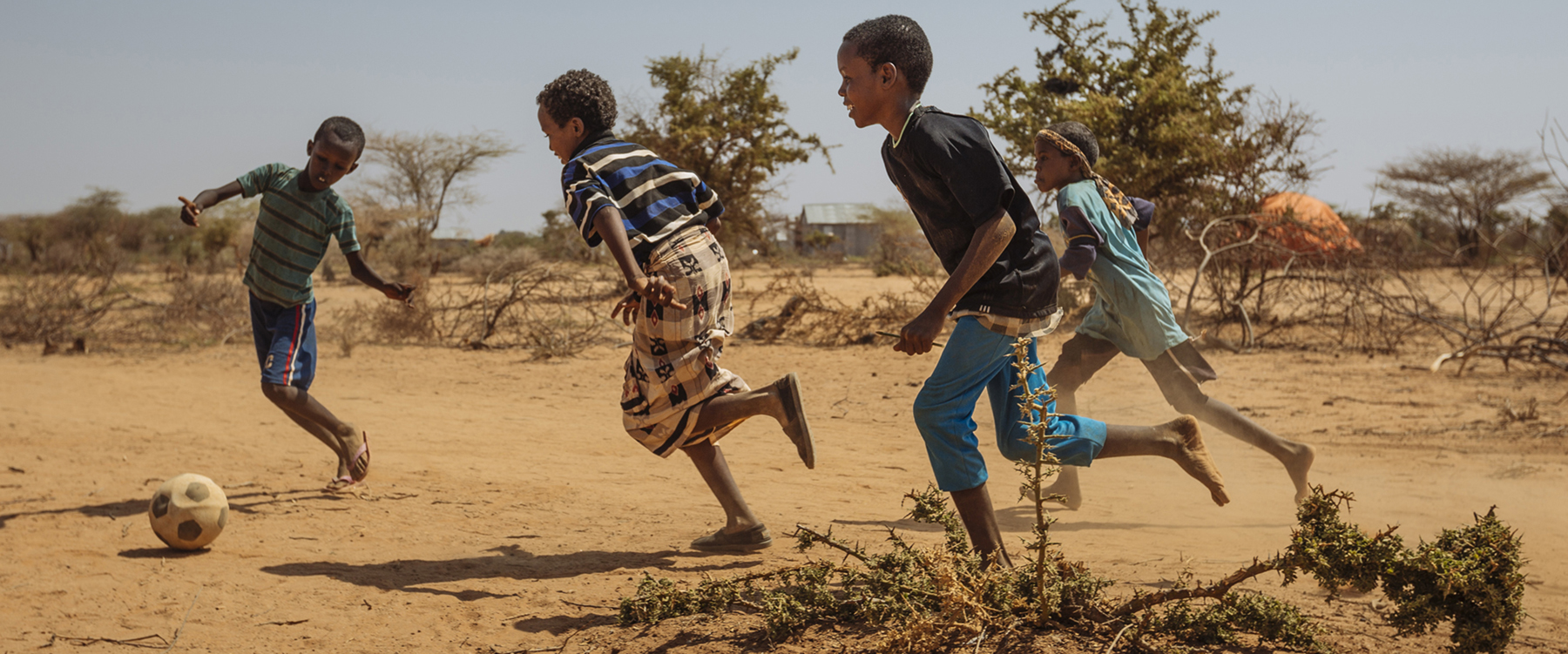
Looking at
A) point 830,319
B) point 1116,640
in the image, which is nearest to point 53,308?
point 830,319

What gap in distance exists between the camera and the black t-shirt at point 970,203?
2.71 meters

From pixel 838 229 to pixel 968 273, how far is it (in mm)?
48793

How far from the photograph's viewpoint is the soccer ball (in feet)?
12.6

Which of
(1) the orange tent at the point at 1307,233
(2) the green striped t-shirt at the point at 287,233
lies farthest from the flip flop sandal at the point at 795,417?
(1) the orange tent at the point at 1307,233

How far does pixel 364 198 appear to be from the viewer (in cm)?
2877

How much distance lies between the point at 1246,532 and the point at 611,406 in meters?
5.12

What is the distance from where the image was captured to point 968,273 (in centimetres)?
271

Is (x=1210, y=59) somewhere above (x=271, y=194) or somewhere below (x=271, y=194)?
above

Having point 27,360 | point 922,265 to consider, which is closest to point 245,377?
point 27,360

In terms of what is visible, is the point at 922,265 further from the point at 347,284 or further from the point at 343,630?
the point at 347,284

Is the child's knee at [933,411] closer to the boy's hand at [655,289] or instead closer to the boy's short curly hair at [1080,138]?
the boy's hand at [655,289]

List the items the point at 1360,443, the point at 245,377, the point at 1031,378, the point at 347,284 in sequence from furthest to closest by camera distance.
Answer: the point at 347,284 → the point at 245,377 → the point at 1360,443 → the point at 1031,378

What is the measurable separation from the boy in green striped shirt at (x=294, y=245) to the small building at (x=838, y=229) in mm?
36221

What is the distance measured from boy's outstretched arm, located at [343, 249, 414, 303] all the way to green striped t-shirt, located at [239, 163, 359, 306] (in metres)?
0.12
